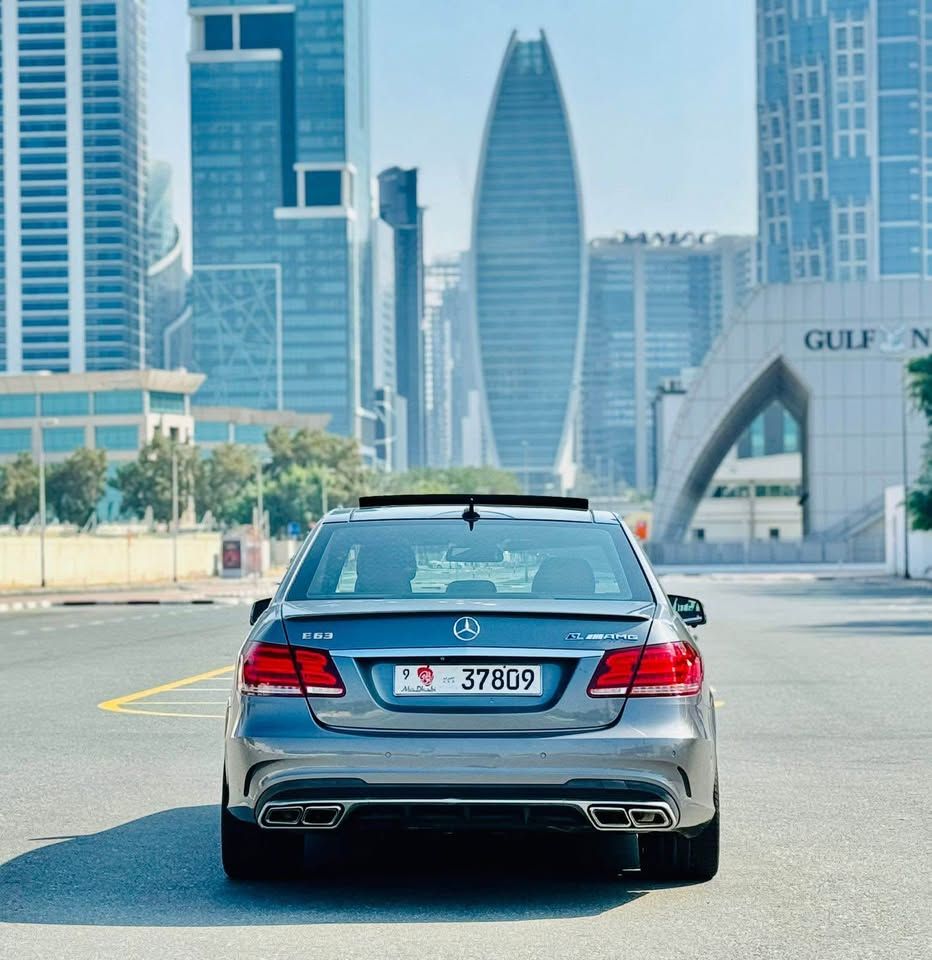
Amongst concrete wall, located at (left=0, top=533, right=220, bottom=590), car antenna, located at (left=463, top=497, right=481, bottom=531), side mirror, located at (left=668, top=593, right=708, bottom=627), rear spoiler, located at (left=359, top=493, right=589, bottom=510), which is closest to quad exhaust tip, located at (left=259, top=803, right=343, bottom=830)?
car antenna, located at (left=463, top=497, right=481, bottom=531)

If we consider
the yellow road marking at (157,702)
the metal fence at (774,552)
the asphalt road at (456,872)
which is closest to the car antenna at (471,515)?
the asphalt road at (456,872)

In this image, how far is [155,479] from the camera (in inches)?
5418

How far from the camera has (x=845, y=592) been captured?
2190 inches

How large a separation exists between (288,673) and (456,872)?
1401 millimetres

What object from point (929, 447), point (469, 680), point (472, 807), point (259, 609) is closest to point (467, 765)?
point (472, 807)

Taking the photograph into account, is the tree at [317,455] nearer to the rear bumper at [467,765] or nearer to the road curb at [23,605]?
the road curb at [23,605]

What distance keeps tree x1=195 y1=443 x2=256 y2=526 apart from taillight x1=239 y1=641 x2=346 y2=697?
440 feet

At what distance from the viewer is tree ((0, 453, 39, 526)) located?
410 feet

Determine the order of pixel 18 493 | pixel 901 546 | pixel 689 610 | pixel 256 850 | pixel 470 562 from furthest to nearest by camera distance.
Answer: pixel 18 493, pixel 901 546, pixel 689 610, pixel 470 562, pixel 256 850

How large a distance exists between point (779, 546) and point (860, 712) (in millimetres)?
98339

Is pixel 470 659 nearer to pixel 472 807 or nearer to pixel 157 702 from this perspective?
pixel 472 807

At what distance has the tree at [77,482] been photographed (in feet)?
436

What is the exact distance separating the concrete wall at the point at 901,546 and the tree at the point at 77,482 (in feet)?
220

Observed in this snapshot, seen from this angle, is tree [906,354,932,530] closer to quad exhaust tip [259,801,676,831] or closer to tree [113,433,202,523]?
quad exhaust tip [259,801,676,831]
